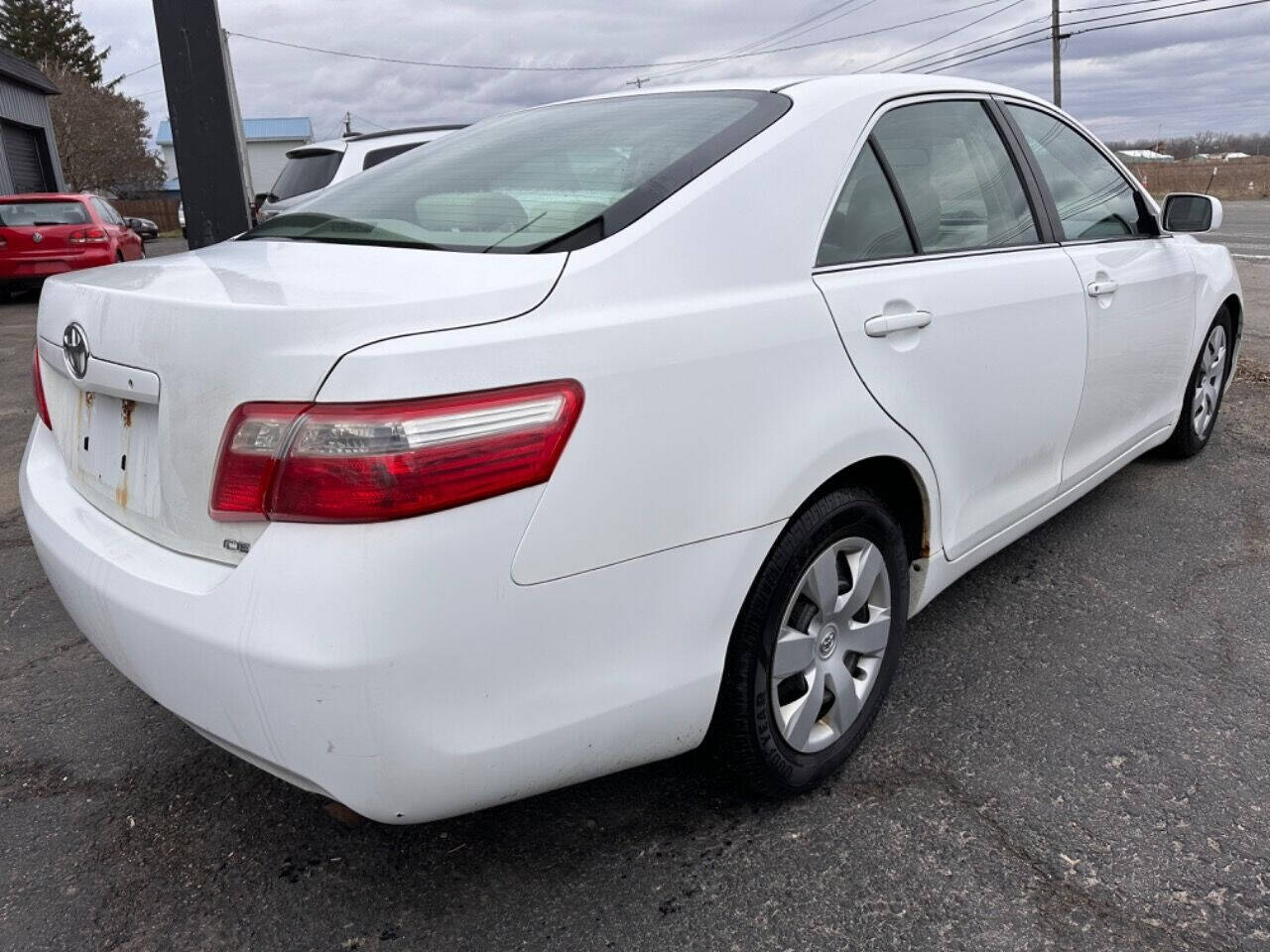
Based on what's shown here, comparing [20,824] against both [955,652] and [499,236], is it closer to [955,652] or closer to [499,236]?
[499,236]

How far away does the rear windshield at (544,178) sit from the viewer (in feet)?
6.56

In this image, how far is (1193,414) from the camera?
4.39 metres

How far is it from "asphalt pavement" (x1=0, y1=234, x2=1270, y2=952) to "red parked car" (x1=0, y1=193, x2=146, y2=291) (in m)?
12.5

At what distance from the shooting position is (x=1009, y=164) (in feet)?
9.88

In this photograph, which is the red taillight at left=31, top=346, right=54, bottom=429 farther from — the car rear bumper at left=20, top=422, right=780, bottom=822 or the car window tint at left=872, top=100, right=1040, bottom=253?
the car window tint at left=872, top=100, right=1040, bottom=253

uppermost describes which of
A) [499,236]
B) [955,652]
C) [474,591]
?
[499,236]

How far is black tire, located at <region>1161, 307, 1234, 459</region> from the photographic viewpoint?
14.1ft

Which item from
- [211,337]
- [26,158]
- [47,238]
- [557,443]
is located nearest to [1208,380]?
[557,443]

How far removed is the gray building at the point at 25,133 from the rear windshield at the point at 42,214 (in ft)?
32.6

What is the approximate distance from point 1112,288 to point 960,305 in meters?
1.00

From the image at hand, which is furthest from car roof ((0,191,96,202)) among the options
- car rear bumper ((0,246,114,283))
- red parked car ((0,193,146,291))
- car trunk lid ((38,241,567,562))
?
car trunk lid ((38,241,567,562))

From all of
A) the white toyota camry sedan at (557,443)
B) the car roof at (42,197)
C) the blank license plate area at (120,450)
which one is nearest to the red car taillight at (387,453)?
the white toyota camry sedan at (557,443)

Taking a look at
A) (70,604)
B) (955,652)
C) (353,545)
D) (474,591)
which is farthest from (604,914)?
(955,652)

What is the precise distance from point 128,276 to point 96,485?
43 centimetres
